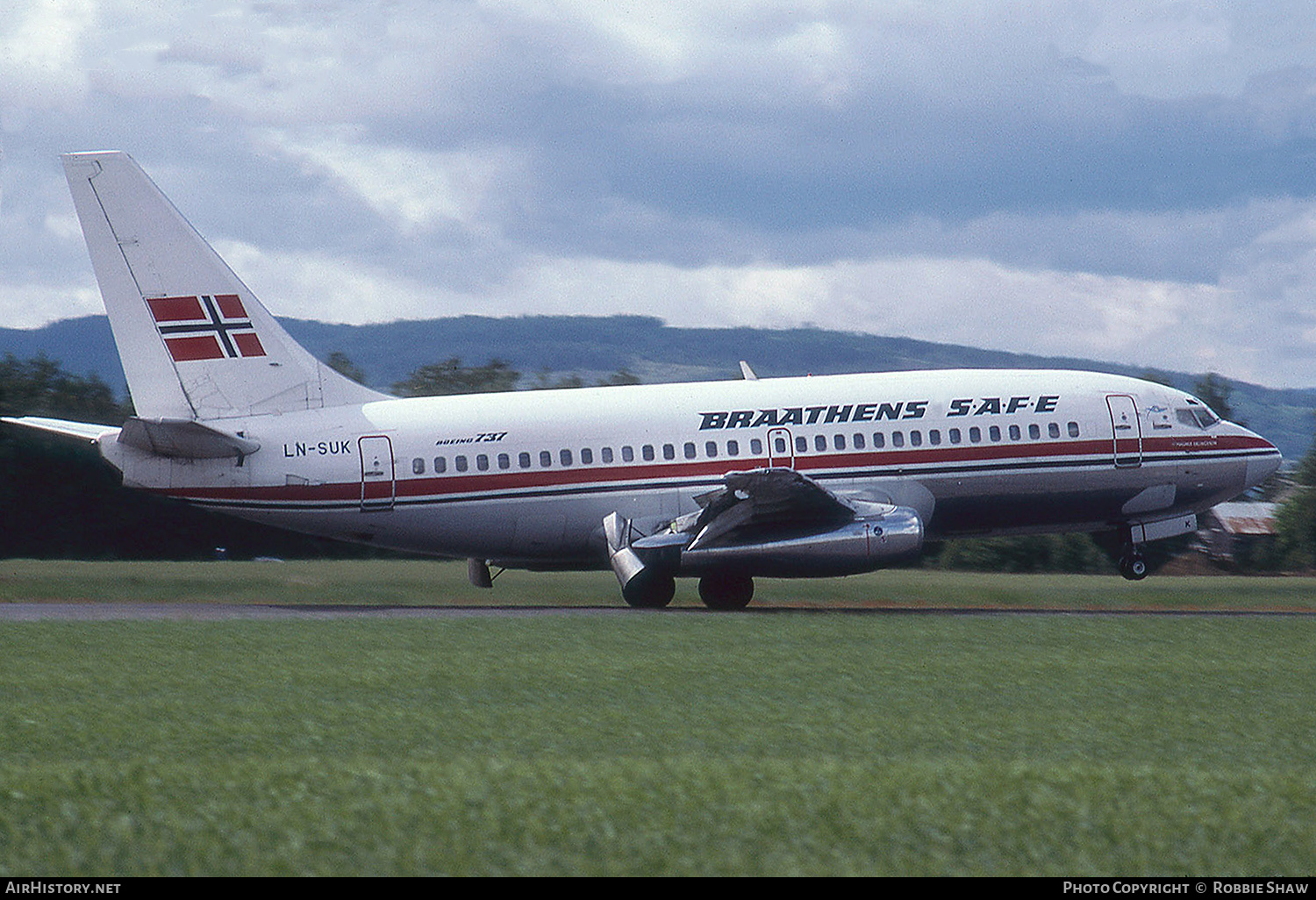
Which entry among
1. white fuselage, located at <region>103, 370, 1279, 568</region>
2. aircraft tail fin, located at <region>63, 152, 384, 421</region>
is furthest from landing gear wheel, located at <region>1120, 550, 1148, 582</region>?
aircraft tail fin, located at <region>63, 152, 384, 421</region>

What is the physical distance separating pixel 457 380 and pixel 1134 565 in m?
33.7

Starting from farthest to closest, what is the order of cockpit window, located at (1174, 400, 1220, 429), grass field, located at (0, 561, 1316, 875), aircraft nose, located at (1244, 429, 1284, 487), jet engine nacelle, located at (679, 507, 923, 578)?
1. aircraft nose, located at (1244, 429, 1284, 487)
2. cockpit window, located at (1174, 400, 1220, 429)
3. jet engine nacelle, located at (679, 507, 923, 578)
4. grass field, located at (0, 561, 1316, 875)

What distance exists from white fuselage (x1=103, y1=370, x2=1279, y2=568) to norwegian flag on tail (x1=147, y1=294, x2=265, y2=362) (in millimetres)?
1431

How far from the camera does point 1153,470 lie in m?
30.1

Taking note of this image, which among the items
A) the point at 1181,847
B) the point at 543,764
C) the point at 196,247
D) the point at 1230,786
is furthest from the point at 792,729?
the point at 196,247

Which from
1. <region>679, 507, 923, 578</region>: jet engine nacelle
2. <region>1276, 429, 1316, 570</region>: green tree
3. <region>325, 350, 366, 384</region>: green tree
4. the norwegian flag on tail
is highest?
<region>325, 350, 366, 384</region>: green tree

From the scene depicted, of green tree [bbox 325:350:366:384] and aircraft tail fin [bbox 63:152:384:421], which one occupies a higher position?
green tree [bbox 325:350:366:384]

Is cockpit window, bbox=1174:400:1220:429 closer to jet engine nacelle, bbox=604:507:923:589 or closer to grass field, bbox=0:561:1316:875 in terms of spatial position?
grass field, bbox=0:561:1316:875

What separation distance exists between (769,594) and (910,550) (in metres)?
5.60

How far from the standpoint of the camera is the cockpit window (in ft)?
101

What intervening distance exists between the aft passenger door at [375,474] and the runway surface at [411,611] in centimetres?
200

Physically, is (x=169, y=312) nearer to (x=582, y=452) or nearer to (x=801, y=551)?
(x=582, y=452)

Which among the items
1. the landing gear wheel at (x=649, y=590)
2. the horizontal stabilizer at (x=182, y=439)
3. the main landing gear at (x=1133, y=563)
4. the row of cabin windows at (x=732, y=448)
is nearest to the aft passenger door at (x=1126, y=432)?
the main landing gear at (x=1133, y=563)

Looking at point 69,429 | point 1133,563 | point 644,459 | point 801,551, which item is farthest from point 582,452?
point 1133,563
